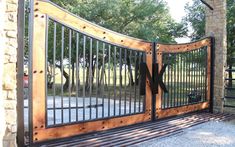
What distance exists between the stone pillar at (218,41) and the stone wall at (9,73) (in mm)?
4569

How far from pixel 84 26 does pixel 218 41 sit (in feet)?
11.3

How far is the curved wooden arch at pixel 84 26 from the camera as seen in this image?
3.63 m

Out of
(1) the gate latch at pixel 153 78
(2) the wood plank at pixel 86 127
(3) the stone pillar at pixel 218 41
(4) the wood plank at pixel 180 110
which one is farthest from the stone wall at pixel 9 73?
(3) the stone pillar at pixel 218 41

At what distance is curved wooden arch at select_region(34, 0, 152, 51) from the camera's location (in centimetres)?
363

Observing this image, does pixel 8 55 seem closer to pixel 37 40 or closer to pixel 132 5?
pixel 37 40

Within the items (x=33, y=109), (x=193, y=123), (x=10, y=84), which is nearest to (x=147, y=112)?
(x=193, y=123)

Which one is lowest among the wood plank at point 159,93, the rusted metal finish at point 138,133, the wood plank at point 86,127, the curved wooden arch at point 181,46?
the rusted metal finish at point 138,133

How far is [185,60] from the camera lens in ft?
19.6

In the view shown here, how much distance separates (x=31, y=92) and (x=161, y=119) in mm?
2608

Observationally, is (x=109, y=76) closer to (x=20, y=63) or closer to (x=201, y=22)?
(x=20, y=63)

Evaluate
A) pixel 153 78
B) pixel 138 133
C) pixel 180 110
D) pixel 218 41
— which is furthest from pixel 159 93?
pixel 218 41

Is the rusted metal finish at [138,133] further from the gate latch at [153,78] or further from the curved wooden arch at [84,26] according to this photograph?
the curved wooden arch at [84,26]

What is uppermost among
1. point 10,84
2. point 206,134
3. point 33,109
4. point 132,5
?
point 132,5

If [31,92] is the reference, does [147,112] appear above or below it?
below
